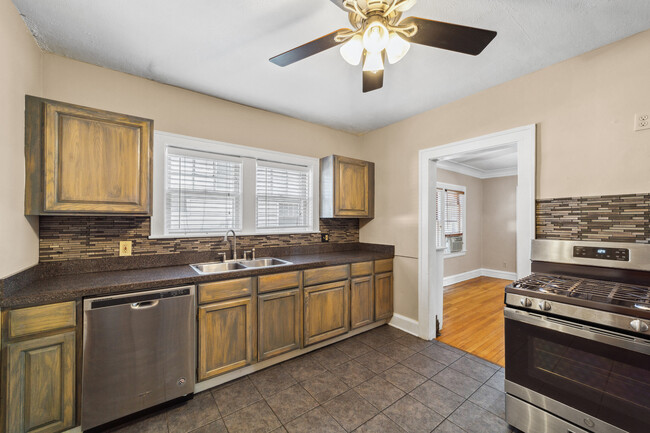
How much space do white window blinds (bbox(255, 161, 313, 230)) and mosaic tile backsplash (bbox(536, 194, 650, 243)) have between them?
2346 millimetres

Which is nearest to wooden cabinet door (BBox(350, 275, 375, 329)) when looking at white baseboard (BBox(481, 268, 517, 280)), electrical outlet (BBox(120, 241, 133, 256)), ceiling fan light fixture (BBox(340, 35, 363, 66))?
electrical outlet (BBox(120, 241, 133, 256))

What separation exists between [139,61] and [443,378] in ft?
11.8

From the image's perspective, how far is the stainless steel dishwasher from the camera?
5.43 feet

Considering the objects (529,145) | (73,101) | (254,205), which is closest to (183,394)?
(254,205)

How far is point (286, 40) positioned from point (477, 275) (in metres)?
6.20

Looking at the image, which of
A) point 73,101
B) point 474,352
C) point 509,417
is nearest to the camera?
point 509,417

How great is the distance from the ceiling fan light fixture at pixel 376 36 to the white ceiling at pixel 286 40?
1.66ft

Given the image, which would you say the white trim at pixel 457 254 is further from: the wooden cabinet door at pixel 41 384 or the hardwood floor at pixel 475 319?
the wooden cabinet door at pixel 41 384

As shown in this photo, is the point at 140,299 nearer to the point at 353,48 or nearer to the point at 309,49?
the point at 309,49

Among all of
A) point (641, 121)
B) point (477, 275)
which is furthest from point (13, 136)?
point (477, 275)

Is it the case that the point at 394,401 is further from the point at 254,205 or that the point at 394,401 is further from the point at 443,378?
the point at 254,205

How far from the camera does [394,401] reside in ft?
6.53

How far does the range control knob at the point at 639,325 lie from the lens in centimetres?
127

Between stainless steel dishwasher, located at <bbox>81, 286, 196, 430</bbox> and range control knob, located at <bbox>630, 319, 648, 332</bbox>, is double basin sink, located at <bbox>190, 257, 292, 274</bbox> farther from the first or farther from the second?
range control knob, located at <bbox>630, 319, 648, 332</bbox>
